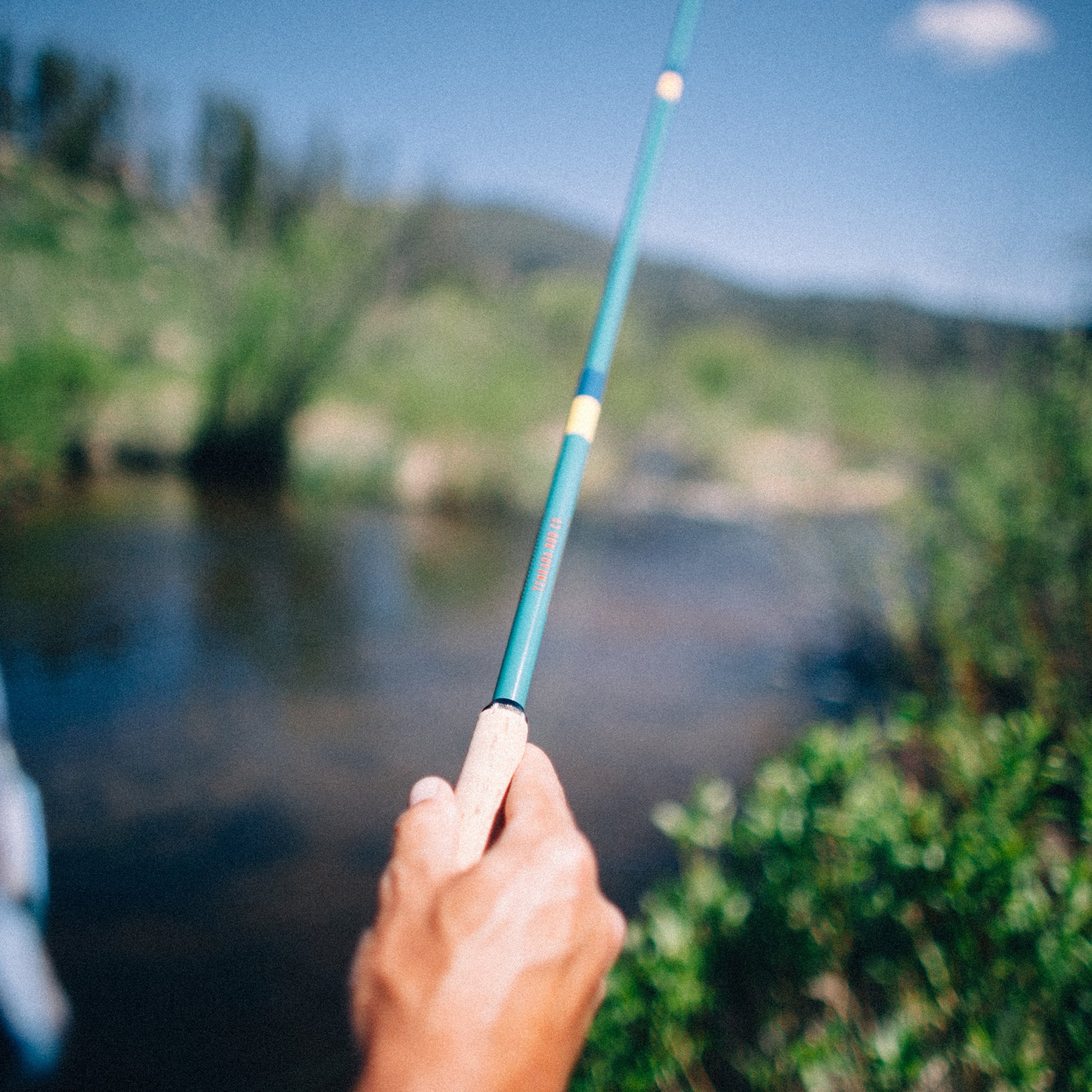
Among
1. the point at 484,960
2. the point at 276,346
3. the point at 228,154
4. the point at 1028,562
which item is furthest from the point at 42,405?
the point at 228,154

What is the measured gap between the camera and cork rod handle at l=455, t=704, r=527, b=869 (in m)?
0.80

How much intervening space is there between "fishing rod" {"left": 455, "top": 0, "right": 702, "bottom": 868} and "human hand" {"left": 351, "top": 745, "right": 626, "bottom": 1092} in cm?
4

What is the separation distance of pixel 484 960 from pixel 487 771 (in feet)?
0.66

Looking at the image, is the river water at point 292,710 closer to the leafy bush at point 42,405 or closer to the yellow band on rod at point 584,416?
the leafy bush at point 42,405

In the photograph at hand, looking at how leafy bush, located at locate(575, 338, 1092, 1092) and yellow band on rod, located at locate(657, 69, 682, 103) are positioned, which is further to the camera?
leafy bush, located at locate(575, 338, 1092, 1092)

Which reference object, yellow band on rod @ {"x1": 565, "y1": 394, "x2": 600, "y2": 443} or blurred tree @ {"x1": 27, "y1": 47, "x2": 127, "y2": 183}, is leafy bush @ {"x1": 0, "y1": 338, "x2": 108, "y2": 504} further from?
blurred tree @ {"x1": 27, "y1": 47, "x2": 127, "y2": 183}

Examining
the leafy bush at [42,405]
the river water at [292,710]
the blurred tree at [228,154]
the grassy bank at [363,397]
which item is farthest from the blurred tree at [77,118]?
the river water at [292,710]

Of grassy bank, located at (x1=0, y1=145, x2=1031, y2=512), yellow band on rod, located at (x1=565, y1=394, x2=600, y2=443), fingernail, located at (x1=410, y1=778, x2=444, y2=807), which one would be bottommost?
grassy bank, located at (x1=0, y1=145, x2=1031, y2=512)

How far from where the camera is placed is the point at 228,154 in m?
28.4

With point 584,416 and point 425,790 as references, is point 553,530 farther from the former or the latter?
point 425,790

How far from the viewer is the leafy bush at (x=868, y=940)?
1.40m

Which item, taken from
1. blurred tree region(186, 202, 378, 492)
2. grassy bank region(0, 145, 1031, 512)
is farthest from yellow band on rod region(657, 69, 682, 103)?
blurred tree region(186, 202, 378, 492)

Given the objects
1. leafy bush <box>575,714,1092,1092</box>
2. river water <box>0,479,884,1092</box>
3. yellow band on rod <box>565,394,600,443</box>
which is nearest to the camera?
yellow band on rod <box>565,394,600,443</box>

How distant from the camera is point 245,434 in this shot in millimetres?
9031
